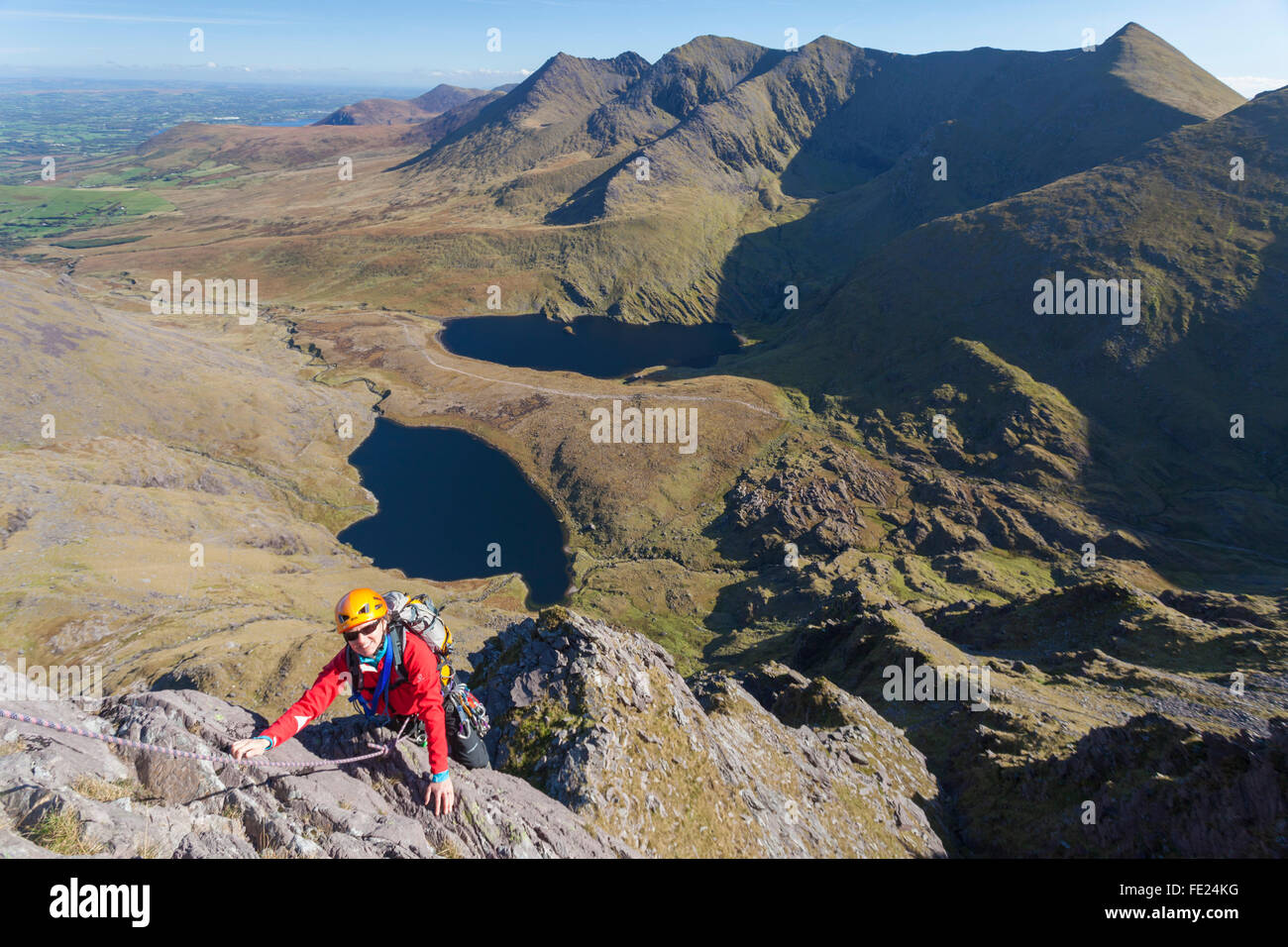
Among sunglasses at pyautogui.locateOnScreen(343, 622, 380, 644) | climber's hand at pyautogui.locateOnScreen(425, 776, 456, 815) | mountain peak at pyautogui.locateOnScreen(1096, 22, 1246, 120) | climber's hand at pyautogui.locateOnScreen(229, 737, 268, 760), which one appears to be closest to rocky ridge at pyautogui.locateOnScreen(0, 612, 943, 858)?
climber's hand at pyautogui.locateOnScreen(425, 776, 456, 815)

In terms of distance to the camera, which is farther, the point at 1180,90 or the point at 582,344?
the point at 1180,90

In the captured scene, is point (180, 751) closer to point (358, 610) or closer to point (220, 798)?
point (220, 798)

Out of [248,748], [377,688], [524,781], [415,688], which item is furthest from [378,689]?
[524,781]

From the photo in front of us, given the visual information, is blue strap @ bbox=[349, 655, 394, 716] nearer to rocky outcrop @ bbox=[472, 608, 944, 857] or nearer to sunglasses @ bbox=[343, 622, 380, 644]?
sunglasses @ bbox=[343, 622, 380, 644]

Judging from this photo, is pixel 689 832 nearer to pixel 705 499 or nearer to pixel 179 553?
pixel 179 553

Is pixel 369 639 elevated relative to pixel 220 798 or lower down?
elevated
